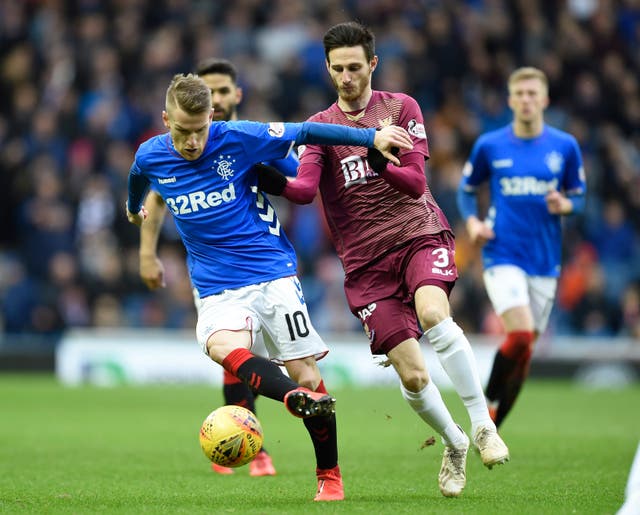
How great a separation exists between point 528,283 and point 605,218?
10.3 m

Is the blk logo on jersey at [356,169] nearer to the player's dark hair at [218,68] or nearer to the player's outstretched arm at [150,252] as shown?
the player's outstretched arm at [150,252]

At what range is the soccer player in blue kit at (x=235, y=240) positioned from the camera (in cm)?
694

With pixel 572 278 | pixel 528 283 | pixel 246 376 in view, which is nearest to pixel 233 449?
pixel 246 376

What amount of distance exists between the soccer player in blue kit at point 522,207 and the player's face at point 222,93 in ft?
7.18

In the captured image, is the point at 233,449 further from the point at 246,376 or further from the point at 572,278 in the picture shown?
the point at 572,278

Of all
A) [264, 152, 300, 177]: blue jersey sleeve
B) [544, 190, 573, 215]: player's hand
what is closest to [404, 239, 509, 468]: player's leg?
[264, 152, 300, 177]: blue jersey sleeve

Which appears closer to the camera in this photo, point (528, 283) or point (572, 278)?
point (528, 283)

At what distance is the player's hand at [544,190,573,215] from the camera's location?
9.38m

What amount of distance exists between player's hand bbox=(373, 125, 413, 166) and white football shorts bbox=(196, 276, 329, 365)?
99 centimetres

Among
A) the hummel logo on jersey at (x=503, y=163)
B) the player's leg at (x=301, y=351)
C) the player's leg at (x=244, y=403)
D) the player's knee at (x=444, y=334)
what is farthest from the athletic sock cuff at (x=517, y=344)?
the player's leg at (x=301, y=351)

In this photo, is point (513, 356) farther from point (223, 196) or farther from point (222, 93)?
point (223, 196)

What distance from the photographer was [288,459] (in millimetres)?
9602

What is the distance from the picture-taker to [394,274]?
7527 millimetres

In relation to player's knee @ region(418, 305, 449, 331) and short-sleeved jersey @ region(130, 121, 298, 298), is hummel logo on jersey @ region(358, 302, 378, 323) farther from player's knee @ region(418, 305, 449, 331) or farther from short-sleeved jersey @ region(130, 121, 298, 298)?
short-sleeved jersey @ region(130, 121, 298, 298)
